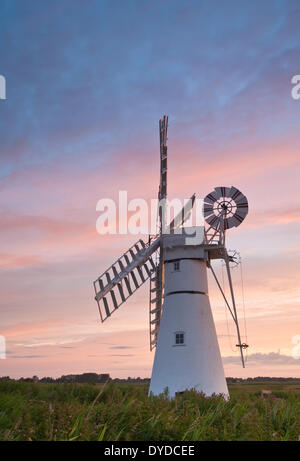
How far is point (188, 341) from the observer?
84.0 ft

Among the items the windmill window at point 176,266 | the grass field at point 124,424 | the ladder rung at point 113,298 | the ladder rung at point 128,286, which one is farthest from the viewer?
the ladder rung at point 128,286

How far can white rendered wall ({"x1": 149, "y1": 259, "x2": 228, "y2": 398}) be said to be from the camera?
82.6ft

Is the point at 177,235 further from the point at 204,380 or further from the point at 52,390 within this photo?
the point at 52,390

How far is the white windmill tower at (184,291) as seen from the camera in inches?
1000

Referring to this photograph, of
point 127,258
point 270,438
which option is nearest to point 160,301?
point 127,258

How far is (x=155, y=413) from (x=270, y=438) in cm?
237

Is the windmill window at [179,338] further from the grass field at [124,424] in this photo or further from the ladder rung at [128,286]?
the grass field at [124,424]

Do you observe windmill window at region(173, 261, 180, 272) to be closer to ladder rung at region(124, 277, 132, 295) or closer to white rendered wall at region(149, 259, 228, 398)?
white rendered wall at region(149, 259, 228, 398)

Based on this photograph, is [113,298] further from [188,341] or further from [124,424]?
[124,424]

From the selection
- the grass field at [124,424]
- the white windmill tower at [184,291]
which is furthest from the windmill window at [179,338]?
the grass field at [124,424]

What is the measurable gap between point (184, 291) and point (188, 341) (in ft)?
8.94

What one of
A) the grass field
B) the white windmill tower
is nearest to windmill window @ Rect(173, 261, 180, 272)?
the white windmill tower

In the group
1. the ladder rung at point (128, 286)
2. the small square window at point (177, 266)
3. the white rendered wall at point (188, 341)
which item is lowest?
the white rendered wall at point (188, 341)

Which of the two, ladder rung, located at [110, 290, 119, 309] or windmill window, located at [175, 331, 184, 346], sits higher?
ladder rung, located at [110, 290, 119, 309]
